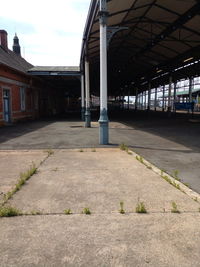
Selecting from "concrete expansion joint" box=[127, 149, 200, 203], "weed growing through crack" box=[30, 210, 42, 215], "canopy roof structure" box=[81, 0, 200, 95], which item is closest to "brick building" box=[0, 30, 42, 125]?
"canopy roof structure" box=[81, 0, 200, 95]

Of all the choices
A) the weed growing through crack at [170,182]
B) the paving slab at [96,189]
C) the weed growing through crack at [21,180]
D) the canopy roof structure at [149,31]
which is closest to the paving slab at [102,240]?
the paving slab at [96,189]

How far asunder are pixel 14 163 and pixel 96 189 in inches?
122

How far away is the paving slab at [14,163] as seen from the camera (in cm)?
→ 477

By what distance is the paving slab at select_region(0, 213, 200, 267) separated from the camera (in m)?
2.38

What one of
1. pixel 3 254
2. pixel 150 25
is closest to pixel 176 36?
pixel 150 25

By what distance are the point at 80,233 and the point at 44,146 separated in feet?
20.7

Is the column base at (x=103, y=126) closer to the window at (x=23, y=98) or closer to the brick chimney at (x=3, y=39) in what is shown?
the window at (x=23, y=98)

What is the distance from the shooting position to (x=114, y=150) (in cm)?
807

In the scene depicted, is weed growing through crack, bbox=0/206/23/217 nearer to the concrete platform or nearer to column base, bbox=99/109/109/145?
the concrete platform

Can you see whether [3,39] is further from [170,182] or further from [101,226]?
[101,226]

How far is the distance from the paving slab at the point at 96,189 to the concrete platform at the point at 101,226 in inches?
0.6

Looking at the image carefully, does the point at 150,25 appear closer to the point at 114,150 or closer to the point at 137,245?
the point at 114,150

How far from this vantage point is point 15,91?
19500 mm

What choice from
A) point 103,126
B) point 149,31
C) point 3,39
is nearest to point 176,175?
point 103,126
